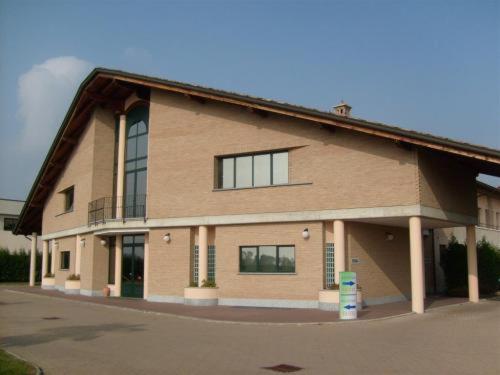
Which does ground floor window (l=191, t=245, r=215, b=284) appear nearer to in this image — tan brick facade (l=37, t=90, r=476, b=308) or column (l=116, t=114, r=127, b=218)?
tan brick facade (l=37, t=90, r=476, b=308)

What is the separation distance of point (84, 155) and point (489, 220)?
24.9m

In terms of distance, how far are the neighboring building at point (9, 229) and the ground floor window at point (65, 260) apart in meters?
21.1

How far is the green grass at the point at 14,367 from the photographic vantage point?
350 inches

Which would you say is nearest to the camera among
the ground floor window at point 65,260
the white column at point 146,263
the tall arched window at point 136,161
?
the white column at point 146,263

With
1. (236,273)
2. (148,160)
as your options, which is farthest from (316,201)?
(148,160)

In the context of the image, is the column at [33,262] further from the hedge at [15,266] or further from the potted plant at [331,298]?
the potted plant at [331,298]

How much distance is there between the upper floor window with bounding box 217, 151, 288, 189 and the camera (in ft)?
71.6

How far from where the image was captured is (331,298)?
765 inches

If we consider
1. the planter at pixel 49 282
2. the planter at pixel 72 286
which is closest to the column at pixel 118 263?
the planter at pixel 72 286

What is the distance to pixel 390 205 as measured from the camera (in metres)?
18.9

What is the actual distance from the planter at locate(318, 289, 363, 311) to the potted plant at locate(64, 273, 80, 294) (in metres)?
15.2

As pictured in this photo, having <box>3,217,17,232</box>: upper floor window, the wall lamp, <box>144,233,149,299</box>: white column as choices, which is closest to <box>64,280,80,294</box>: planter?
<box>144,233,149,299</box>: white column

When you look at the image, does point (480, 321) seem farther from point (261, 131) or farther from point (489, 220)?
point (489, 220)

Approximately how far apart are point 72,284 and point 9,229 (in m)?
27.3
